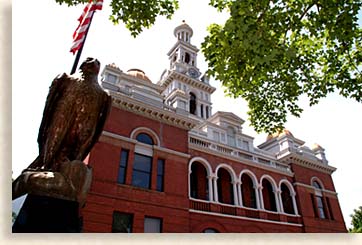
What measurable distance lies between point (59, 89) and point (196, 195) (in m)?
10.8

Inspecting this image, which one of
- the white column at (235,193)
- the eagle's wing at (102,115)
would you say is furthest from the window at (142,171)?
the eagle's wing at (102,115)

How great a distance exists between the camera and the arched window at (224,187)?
13468 millimetres

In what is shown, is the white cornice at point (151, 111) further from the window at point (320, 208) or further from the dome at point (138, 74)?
the window at point (320, 208)

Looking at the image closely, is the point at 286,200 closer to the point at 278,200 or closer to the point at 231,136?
the point at 278,200

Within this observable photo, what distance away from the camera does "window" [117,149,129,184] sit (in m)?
10.2

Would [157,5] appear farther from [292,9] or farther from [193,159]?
[193,159]

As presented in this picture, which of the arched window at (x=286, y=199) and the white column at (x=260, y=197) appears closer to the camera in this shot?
the white column at (x=260, y=197)

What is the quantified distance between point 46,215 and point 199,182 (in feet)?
36.8

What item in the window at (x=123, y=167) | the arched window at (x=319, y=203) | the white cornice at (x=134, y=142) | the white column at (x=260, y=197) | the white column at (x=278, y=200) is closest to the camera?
the window at (x=123, y=167)

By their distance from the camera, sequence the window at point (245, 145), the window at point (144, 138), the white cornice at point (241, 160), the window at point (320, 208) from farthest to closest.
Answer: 1. the window at point (320, 208)
2. the window at point (245, 145)
3. the white cornice at point (241, 160)
4. the window at point (144, 138)

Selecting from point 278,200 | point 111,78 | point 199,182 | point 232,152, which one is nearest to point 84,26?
point 111,78

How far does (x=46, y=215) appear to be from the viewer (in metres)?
2.23

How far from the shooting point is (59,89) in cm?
282

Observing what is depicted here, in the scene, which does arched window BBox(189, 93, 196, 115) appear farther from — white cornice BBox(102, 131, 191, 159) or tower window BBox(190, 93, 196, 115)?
white cornice BBox(102, 131, 191, 159)
